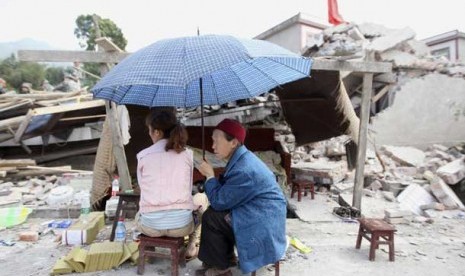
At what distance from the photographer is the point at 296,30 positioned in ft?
52.7

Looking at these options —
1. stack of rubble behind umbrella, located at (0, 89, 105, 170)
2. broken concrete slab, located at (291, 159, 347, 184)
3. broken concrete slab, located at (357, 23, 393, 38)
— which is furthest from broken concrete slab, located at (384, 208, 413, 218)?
broken concrete slab, located at (357, 23, 393, 38)

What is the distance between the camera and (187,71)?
267 cm

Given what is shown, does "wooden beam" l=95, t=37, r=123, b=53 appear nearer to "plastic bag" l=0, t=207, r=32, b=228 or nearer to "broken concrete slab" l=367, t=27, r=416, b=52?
"plastic bag" l=0, t=207, r=32, b=228

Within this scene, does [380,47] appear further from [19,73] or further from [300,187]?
[19,73]

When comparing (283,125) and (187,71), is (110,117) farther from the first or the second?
(283,125)

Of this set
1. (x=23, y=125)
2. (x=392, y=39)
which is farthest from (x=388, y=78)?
(x=23, y=125)

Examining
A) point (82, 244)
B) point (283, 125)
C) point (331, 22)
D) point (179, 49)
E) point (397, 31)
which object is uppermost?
point (331, 22)

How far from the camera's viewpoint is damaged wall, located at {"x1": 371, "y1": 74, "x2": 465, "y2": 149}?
11.0m

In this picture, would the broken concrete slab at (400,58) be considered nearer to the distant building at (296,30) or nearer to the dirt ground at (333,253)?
the distant building at (296,30)

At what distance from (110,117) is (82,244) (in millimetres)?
1762

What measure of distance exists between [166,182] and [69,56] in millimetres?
2661

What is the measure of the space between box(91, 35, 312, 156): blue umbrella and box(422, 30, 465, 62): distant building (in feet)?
50.8

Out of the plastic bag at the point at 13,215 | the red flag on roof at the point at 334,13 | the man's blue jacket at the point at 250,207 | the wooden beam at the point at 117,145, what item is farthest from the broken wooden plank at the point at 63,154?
the red flag on roof at the point at 334,13

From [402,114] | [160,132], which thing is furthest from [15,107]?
[402,114]
